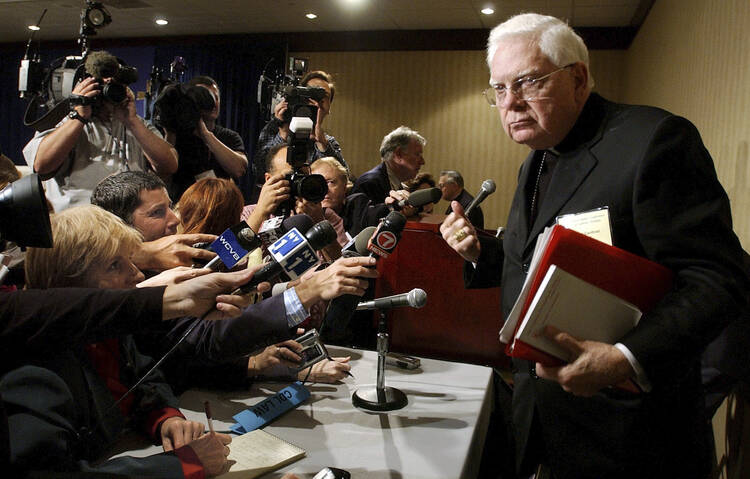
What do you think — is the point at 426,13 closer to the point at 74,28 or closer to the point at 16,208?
the point at 74,28

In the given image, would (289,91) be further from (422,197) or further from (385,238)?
(385,238)

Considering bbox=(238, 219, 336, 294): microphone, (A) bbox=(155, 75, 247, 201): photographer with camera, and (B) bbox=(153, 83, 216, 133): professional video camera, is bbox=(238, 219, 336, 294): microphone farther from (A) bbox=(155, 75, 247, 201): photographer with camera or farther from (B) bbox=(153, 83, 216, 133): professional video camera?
(B) bbox=(153, 83, 216, 133): professional video camera

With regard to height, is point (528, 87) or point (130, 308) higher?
point (528, 87)

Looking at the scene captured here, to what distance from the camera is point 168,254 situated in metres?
1.28

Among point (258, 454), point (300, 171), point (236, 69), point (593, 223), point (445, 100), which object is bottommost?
point (258, 454)

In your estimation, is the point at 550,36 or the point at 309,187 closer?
the point at 550,36

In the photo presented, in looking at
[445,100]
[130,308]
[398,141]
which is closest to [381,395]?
[130,308]

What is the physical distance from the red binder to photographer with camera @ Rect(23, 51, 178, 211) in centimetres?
189

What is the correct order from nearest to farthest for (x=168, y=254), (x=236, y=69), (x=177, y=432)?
(x=177, y=432) → (x=168, y=254) → (x=236, y=69)

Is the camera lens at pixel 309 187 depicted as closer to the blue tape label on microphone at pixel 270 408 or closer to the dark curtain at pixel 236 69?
the blue tape label on microphone at pixel 270 408

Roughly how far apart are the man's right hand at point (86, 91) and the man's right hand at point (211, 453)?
1.64 metres

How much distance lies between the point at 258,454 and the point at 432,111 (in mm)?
5797

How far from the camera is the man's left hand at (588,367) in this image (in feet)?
3.10

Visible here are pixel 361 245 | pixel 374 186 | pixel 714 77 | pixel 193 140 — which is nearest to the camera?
pixel 361 245
